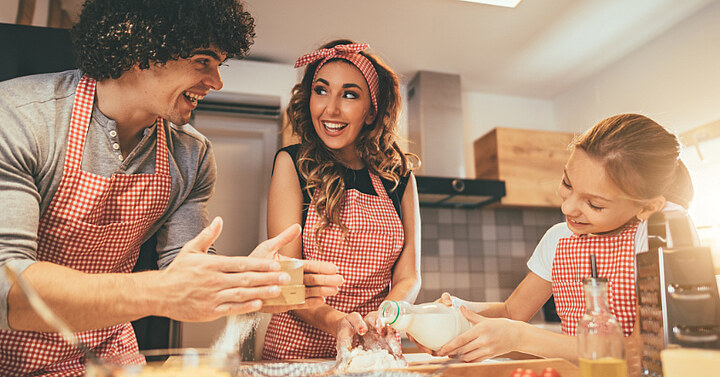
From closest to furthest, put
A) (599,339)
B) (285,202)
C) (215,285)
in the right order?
(599,339), (215,285), (285,202)

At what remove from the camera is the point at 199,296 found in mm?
810

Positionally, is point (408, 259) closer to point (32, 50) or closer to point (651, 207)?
point (651, 207)

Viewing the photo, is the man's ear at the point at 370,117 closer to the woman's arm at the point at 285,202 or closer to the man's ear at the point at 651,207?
the woman's arm at the point at 285,202

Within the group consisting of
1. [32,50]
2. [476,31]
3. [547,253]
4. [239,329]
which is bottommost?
[239,329]

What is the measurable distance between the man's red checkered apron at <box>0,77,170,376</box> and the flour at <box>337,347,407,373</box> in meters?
0.55

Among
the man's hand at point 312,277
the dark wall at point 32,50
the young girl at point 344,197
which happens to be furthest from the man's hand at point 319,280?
the dark wall at point 32,50

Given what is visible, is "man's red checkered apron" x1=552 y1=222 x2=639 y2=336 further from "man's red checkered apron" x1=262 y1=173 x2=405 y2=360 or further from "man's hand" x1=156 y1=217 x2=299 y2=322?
"man's hand" x1=156 y1=217 x2=299 y2=322

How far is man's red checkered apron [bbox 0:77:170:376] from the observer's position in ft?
3.24

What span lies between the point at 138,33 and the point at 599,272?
1.22 meters

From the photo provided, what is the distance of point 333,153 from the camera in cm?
156

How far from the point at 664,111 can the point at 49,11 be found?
332 centimetres

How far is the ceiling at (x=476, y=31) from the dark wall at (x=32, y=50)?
50.7 inches

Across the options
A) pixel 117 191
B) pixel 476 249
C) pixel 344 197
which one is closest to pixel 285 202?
pixel 344 197

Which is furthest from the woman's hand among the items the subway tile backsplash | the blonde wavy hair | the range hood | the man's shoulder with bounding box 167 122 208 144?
the subway tile backsplash
